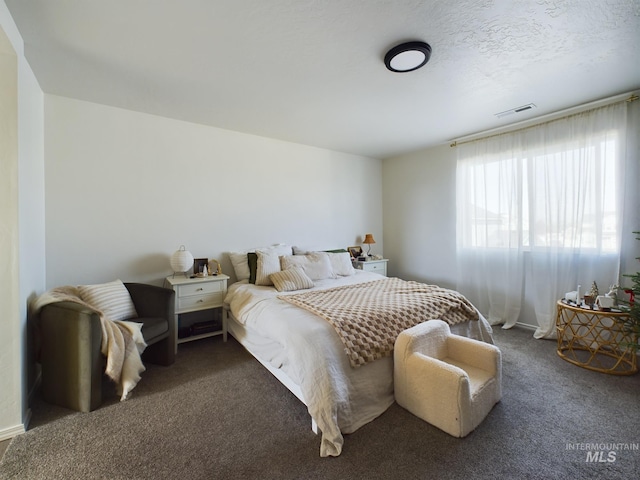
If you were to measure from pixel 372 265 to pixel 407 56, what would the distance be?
302cm

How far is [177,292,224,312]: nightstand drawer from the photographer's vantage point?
2.76 metres

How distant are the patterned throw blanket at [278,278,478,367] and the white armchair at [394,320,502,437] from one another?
13cm

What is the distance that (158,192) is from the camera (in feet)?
9.89

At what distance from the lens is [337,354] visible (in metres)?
1.70

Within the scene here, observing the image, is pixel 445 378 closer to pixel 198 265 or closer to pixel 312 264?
pixel 312 264

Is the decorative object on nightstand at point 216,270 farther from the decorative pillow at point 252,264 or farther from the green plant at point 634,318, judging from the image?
the green plant at point 634,318

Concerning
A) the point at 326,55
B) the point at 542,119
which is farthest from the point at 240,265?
the point at 542,119

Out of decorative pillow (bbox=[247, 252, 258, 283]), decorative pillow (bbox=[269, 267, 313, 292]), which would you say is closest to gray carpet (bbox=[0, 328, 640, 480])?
decorative pillow (bbox=[269, 267, 313, 292])

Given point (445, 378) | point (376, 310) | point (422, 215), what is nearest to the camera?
point (445, 378)

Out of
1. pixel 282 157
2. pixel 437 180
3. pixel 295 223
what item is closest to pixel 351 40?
pixel 282 157

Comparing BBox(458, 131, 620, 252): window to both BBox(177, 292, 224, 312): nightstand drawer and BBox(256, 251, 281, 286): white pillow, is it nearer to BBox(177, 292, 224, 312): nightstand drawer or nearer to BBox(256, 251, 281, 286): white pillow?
BBox(256, 251, 281, 286): white pillow

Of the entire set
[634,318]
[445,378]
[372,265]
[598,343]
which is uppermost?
[372,265]

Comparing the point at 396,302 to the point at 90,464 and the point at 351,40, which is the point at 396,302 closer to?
the point at 351,40

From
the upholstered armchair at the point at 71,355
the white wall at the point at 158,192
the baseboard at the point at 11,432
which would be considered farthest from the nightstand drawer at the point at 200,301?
the baseboard at the point at 11,432
